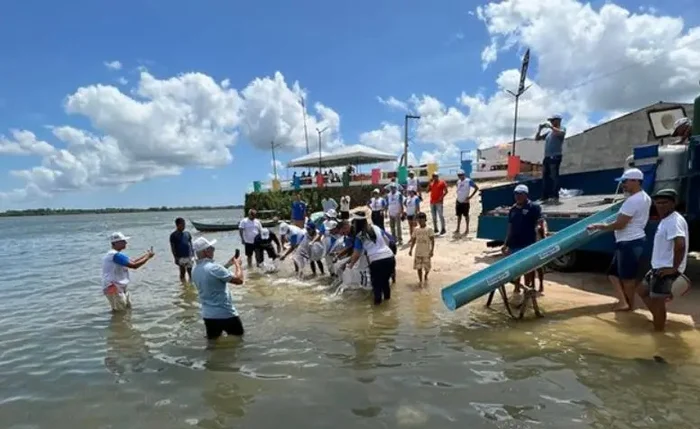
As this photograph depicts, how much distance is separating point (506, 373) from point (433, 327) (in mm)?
2053

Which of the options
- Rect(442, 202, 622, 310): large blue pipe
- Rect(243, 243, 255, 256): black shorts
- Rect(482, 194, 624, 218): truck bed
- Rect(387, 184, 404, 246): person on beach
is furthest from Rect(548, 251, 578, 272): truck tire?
Rect(243, 243, 255, 256): black shorts

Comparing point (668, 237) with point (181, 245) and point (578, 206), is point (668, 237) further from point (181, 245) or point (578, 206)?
point (181, 245)

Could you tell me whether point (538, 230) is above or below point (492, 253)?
above

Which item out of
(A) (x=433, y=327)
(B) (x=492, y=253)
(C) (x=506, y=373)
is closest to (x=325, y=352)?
(A) (x=433, y=327)

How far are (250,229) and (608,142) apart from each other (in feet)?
62.7

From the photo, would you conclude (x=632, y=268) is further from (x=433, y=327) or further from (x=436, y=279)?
(x=436, y=279)

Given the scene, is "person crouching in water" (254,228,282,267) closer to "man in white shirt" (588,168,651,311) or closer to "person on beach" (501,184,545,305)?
"person on beach" (501,184,545,305)

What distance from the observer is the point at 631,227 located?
6.61 metres

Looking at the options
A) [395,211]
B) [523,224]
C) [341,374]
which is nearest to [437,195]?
[395,211]

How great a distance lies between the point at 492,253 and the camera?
13.1 meters

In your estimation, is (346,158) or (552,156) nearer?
(552,156)

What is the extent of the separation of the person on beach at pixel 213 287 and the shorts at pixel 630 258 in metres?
5.18

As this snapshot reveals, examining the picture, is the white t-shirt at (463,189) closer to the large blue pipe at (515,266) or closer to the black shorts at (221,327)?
the large blue pipe at (515,266)

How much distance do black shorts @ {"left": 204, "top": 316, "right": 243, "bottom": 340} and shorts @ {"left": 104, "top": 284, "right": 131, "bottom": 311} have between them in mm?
2720
